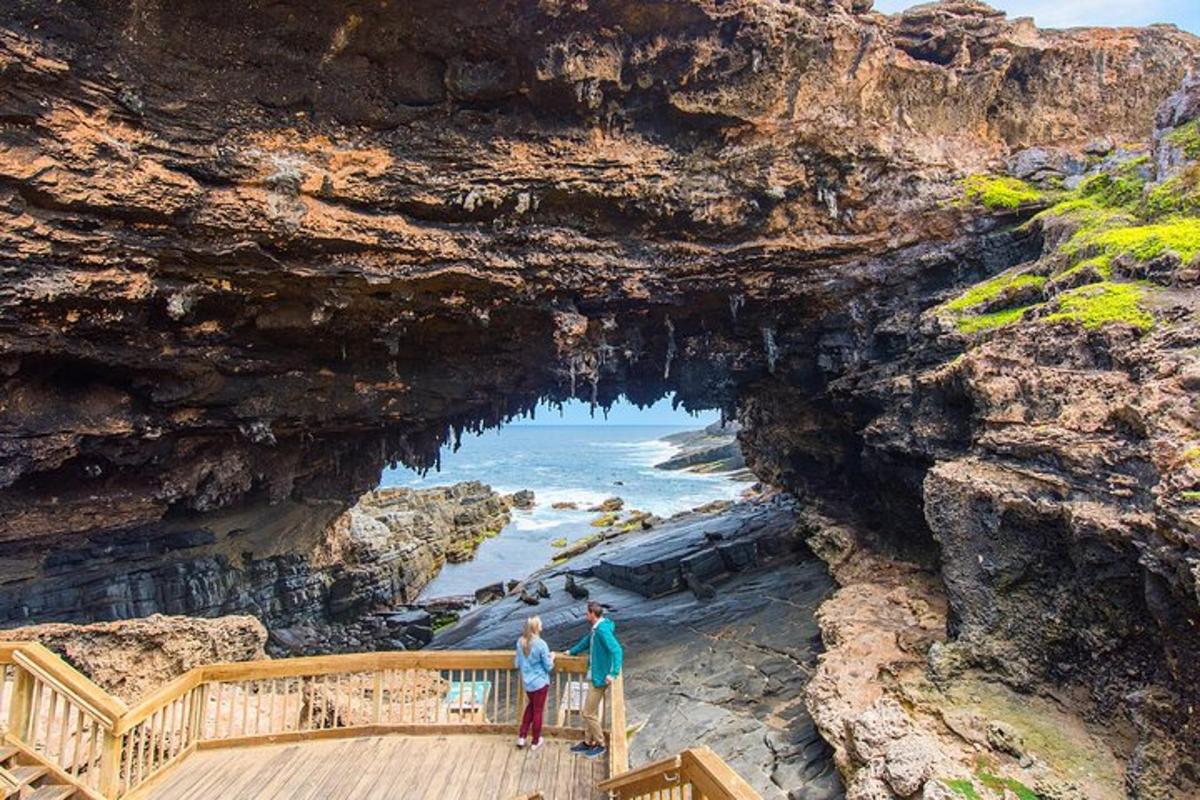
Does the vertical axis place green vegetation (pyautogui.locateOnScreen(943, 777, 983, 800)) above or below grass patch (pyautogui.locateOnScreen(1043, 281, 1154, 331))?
below

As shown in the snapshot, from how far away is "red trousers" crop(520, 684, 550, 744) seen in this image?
767 centimetres

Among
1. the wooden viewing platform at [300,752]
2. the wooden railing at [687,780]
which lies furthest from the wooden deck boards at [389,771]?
the wooden railing at [687,780]

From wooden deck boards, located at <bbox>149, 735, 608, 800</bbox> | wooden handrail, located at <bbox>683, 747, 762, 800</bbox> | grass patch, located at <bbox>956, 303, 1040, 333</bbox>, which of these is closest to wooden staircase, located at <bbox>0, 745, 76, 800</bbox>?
wooden deck boards, located at <bbox>149, 735, 608, 800</bbox>

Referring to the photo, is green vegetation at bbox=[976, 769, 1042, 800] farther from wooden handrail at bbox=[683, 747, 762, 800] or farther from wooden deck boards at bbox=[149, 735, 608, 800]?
wooden deck boards at bbox=[149, 735, 608, 800]

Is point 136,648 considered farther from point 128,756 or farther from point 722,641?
point 722,641

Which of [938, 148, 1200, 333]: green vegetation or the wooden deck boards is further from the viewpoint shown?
[938, 148, 1200, 333]: green vegetation

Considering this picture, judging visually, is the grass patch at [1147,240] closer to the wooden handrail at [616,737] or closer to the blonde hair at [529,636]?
the wooden handrail at [616,737]

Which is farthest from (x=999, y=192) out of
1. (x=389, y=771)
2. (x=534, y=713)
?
(x=389, y=771)

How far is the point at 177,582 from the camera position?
1788 centimetres

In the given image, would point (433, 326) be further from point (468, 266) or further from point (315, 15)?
point (315, 15)

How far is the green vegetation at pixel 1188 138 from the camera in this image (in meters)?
12.0

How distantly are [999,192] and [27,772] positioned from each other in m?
19.7

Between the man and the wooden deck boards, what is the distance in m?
0.19

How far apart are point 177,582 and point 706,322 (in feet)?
54.4
